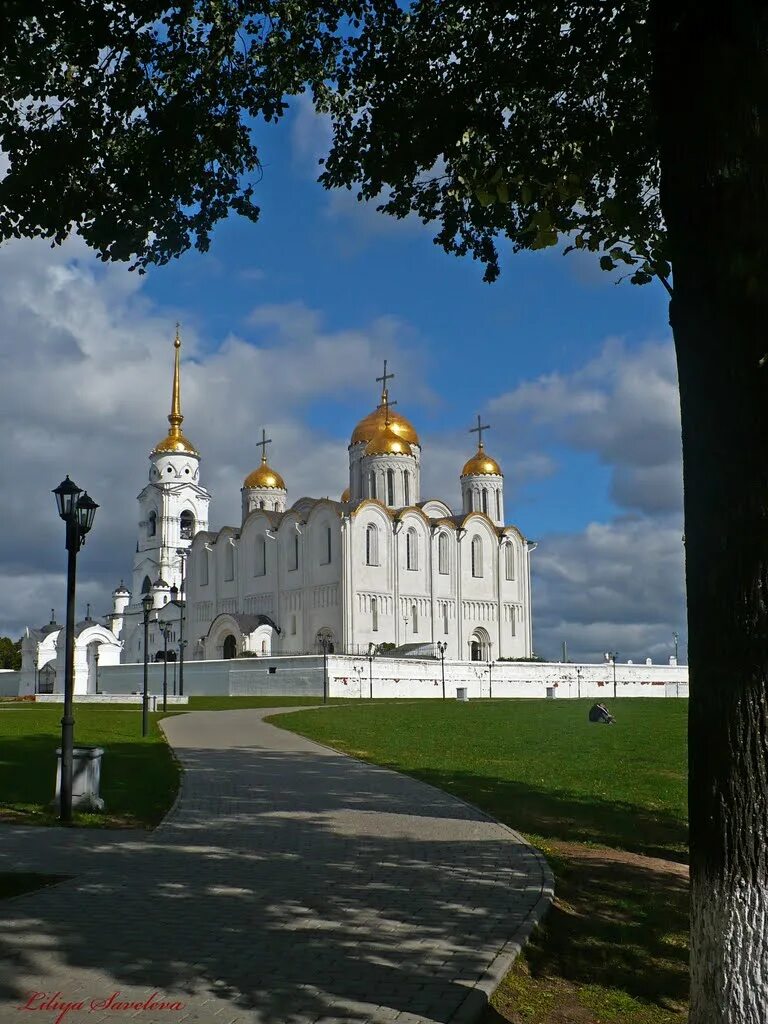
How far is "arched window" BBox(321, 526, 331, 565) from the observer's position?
213 ft

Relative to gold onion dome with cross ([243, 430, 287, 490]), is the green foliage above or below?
below

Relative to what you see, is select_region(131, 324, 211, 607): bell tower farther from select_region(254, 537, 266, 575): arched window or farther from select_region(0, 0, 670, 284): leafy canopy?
select_region(0, 0, 670, 284): leafy canopy

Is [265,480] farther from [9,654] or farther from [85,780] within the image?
[85,780]

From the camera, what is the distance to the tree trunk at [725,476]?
400cm

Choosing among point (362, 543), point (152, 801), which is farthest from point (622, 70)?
point (362, 543)

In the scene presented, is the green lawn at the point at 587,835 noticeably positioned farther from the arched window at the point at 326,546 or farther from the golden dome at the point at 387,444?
the golden dome at the point at 387,444

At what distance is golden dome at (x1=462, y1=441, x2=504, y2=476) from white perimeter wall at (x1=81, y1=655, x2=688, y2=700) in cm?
1916

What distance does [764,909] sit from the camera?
400 centimetres

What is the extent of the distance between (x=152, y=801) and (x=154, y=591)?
67538mm

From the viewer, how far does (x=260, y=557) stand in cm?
7031

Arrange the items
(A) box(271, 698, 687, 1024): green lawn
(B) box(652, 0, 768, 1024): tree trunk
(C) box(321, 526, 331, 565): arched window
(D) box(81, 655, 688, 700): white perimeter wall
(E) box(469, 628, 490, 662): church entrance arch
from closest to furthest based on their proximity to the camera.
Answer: (B) box(652, 0, 768, 1024): tree trunk → (A) box(271, 698, 687, 1024): green lawn → (D) box(81, 655, 688, 700): white perimeter wall → (C) box(321, 526, 331, 565): arched window → (E) box(469, 628, 490, 662): church entrance arch

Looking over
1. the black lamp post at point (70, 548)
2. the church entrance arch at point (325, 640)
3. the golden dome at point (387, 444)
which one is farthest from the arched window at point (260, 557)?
the black lamp post at point (70, 548)

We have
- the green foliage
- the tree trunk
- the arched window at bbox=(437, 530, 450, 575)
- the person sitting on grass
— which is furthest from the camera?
the green foliage

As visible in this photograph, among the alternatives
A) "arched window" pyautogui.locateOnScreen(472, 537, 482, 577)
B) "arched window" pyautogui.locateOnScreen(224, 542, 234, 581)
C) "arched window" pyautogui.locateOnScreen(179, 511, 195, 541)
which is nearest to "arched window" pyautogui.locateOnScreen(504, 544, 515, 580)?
"arched window" pyautogui.locateOnScreen(472, 537, 482, 577)
